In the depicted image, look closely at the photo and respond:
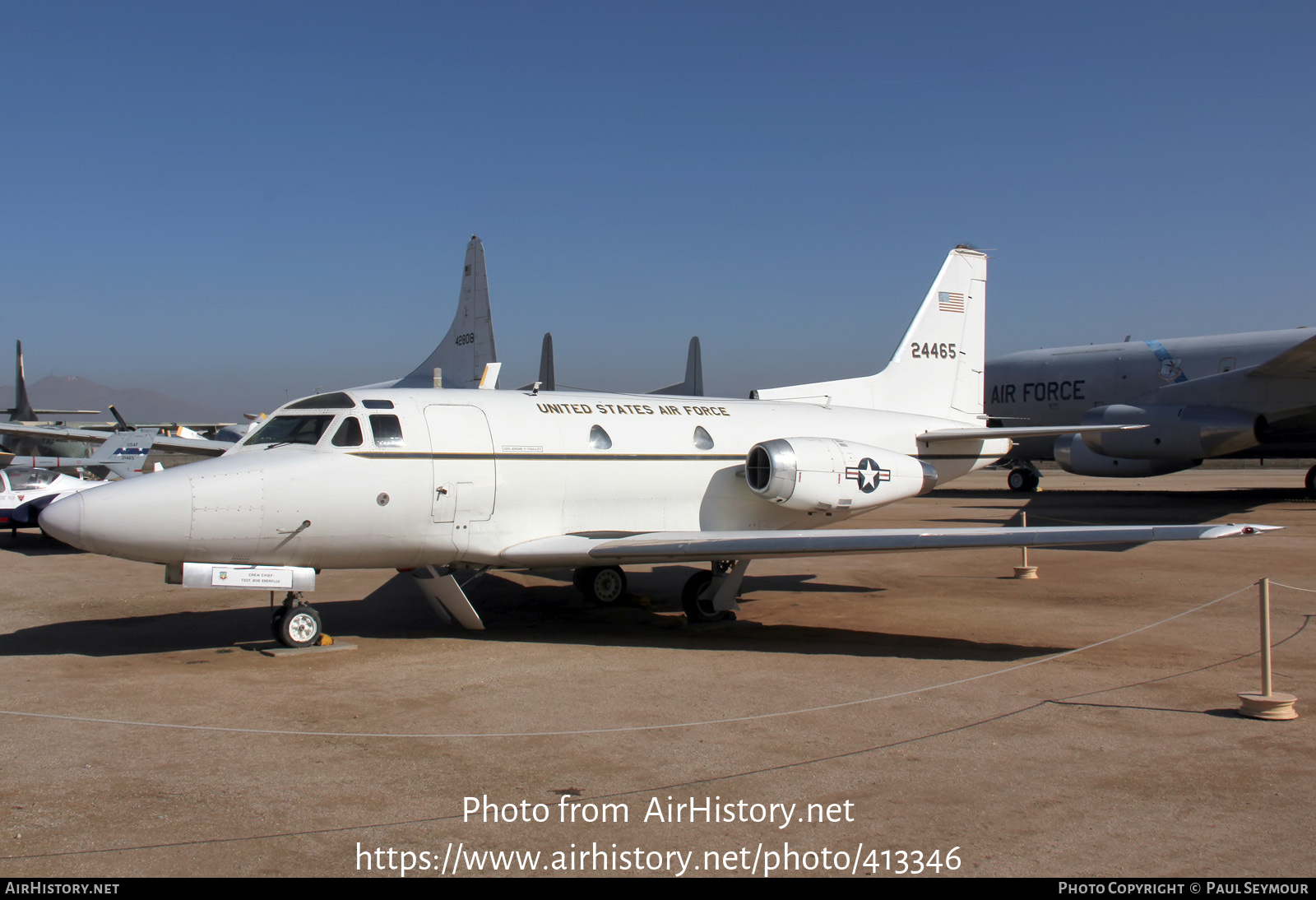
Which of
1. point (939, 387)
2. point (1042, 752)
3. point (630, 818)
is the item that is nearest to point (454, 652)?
point (630, 818)

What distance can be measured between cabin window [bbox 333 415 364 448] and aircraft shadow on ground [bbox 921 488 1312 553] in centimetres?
1189

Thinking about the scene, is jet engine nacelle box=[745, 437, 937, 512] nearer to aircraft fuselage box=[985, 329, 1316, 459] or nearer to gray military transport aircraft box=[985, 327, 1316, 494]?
gray military transport aircraft box=[985, 327, 1316, 494]

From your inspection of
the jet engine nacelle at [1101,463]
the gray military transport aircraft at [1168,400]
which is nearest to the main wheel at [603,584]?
the gray military transport aircraft at [1168,400]

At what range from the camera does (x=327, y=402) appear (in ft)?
30.9

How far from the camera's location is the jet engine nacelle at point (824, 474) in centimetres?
1101

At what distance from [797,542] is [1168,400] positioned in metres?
21.9

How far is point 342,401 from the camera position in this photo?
9.34m

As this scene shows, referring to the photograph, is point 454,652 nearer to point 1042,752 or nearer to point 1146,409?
point 1042,752

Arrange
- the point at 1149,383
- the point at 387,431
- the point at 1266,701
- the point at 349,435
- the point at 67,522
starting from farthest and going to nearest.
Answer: the point at 1149,383 < the point at 387,431 < the point at 349,435 < the point at 67,522 < the point at 1266,701

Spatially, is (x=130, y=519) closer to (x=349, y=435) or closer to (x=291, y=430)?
(x=291, y=430)

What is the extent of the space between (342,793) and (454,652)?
12.8 ft

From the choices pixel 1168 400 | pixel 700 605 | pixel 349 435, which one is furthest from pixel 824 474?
pixel 1168 400

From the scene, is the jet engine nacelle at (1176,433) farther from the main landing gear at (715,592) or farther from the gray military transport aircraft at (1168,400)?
the main landing gear at (715,592)

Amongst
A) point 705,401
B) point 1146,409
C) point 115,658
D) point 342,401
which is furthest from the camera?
point 1146,409
